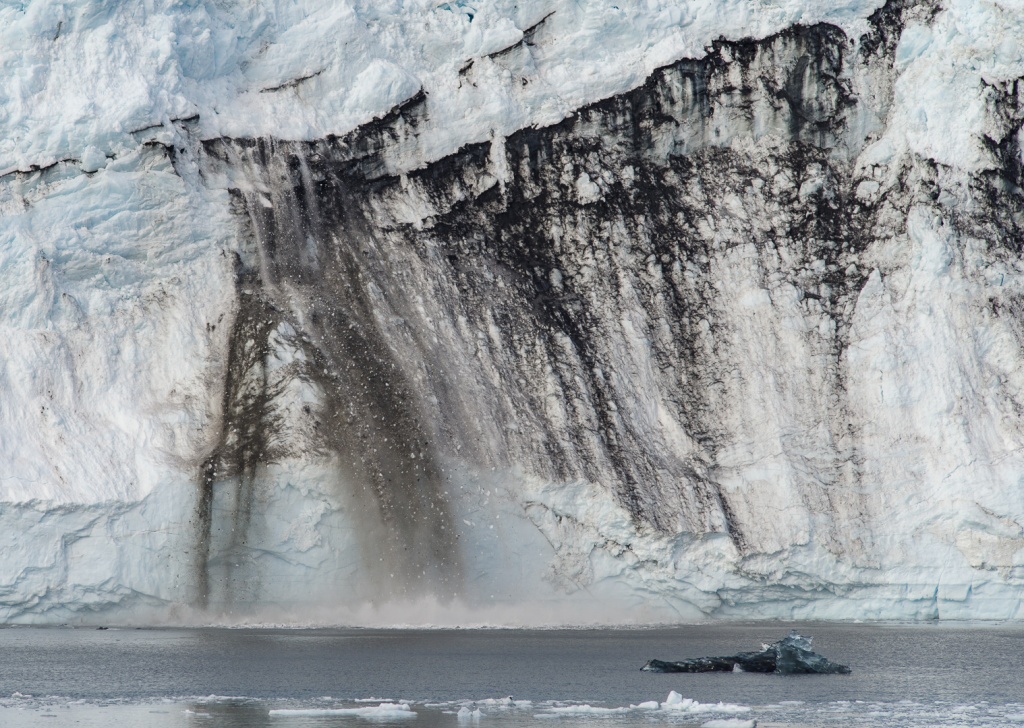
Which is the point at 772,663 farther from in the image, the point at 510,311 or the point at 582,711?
the point at 510,311

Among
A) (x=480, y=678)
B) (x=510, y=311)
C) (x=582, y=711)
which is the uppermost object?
(x=510, y=311)

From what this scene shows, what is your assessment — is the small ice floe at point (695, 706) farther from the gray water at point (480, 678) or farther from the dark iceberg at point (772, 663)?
the dark iceberg at point (772, 663)

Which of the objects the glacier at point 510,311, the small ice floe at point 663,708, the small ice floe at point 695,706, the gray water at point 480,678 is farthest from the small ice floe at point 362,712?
the glacier at point 510,311

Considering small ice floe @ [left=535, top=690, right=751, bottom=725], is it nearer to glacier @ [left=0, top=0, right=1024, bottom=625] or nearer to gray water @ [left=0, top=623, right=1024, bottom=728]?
gray water @ [left=0, top=623, right=1024, bottom=728]

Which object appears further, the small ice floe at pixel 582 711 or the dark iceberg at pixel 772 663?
the dark iceberg at pixel 772 663

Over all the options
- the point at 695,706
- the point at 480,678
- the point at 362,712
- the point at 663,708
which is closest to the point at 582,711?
the point at 663,708

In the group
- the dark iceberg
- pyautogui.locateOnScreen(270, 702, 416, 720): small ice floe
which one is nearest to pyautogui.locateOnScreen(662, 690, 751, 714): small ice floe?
pyautogui.locateOnScreen(270, 702, 416, 720): small ice floe

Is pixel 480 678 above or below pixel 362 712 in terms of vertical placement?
above
